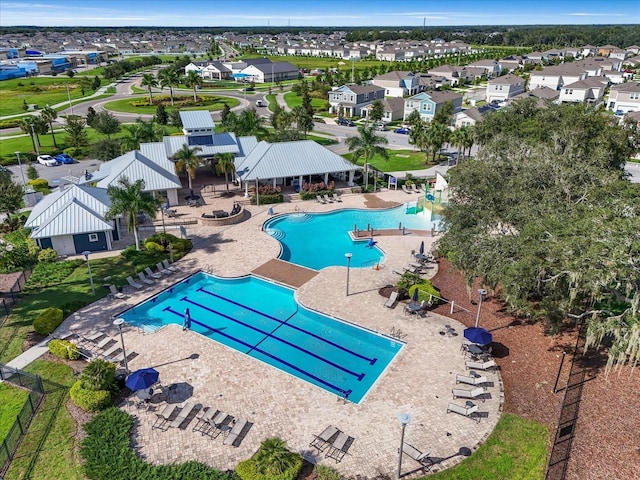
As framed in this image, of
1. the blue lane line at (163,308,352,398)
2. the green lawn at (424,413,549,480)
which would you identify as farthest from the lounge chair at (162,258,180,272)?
the green lawn at (424,413,549,480)

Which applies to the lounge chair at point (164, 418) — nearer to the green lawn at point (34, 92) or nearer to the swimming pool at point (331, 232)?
the swimming pool at point (331, 232)

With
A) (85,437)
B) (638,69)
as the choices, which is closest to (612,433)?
(85,437)

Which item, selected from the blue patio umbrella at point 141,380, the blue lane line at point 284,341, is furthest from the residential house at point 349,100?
the blue patio umbrella at point 141,380

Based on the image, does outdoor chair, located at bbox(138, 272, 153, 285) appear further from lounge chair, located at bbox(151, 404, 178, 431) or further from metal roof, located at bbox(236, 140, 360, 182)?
metal roof, located at bbox(236, 140, 360, 182)

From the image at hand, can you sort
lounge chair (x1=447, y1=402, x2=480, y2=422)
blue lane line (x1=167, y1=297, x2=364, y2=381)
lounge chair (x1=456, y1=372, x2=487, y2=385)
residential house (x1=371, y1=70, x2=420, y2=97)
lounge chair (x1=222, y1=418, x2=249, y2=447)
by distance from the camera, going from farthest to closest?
residential house (x1=371, y1=70, x2=420, y2=97) → blue lane line (x1=167, y1=297, x2=364, y2=381) → lounge chair (x1=456, y1=372, x2=487, y2=385) → lounge chair (x1=447, y1=402, x2=480, y2=422) → lounge chair (x1=222, y1=418, x2=249, y2=447)

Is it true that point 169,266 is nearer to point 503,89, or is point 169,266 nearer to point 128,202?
point 128,202

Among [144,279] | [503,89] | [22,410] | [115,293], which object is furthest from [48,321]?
[503,89]
